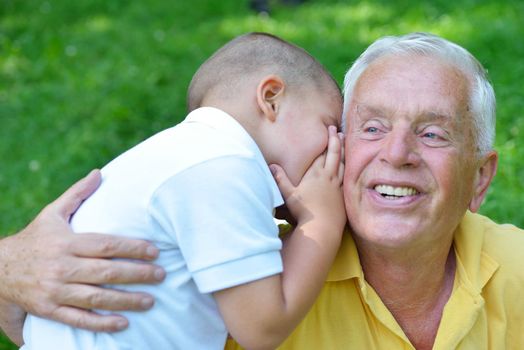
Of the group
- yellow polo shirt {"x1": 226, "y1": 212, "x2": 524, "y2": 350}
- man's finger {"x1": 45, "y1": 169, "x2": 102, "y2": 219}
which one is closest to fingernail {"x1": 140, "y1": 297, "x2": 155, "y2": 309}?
man's finger {"x1": 45, "y1": 169, "x2": 102, "y2": 219}

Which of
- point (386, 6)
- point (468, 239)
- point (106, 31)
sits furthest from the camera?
point (106, 31)

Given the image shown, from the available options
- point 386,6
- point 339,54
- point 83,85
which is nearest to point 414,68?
point 339,54

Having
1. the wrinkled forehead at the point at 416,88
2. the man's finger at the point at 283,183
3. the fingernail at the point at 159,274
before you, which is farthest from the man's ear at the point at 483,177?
the fingernail at the point at 159,274

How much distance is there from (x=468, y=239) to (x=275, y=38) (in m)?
1.00

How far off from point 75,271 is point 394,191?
106 cm

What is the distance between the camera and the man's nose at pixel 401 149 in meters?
3.07

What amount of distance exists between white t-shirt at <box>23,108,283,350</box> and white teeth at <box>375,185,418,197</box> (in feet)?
1.13

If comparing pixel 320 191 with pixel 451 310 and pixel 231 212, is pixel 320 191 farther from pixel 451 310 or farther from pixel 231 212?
pixel 451 310

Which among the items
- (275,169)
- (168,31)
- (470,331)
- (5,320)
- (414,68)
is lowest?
(168,31)

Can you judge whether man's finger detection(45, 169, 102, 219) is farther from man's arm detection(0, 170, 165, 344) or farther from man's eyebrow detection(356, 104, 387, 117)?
man's eyebrow detection(356, 104, 387, 117)

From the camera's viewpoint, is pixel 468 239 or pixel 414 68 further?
pixel 468 239

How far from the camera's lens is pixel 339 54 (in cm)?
873

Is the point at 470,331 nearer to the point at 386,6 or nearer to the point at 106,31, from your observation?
the point at 386,6

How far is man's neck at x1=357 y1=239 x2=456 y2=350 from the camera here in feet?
10.9
